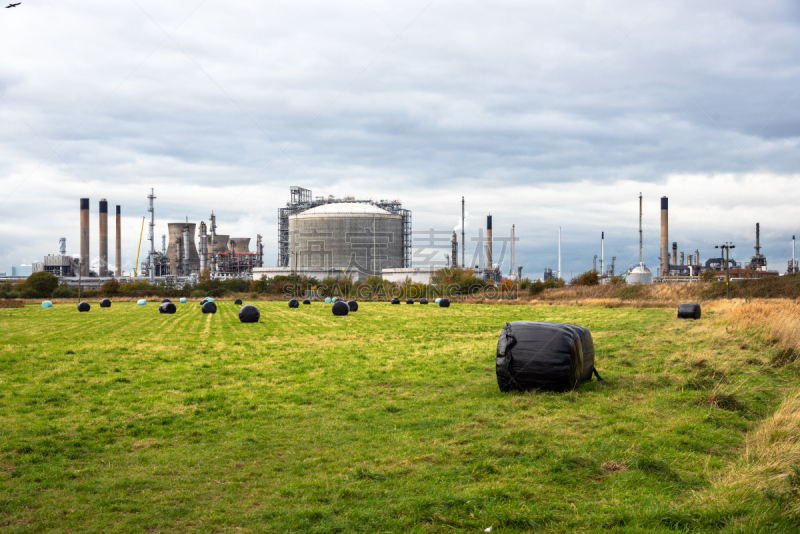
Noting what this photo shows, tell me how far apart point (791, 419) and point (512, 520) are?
5.20 m

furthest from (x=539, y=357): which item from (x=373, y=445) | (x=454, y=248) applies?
(x=454, y=248)

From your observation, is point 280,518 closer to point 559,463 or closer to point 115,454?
point 559,463

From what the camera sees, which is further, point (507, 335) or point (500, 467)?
point (507, 335)

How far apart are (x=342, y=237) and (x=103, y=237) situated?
53446mm

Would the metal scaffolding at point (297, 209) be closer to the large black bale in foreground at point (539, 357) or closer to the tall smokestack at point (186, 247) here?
the tall smokestack at point (186, 247)

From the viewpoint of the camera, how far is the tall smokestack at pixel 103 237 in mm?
128913

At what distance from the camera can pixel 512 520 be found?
6.14 metres

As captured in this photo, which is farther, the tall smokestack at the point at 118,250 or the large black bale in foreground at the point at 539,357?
the tall smokestack at the point at 118,250

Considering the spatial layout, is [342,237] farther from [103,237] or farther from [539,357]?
[539,357]

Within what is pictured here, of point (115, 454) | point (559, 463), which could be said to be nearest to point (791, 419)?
point (559, 463)

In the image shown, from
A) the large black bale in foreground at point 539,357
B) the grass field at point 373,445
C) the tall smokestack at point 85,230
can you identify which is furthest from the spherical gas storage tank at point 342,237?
the large black bale in foreground at point 539,357

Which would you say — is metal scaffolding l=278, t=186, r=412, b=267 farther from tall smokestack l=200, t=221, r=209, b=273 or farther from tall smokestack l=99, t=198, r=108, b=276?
tall smokestack l=99, t=198, r=108, b=276

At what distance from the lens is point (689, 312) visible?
37.8 meters

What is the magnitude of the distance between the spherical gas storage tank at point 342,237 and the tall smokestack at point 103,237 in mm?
40421
